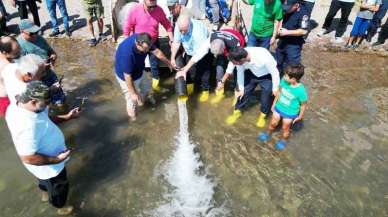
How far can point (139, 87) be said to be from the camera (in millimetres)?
7141

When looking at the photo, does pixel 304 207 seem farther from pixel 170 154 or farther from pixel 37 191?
pixel 37 191

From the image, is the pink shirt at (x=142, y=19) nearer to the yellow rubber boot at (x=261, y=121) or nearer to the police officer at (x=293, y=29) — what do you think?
the police officer at (x=293, y=29)

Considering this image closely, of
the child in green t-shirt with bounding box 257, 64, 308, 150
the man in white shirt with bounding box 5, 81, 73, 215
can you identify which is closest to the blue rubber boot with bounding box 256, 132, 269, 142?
the child in green t-shirt with bounding box 257, 64, 308, 150

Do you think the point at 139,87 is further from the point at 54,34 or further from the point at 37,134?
the point at 54,34

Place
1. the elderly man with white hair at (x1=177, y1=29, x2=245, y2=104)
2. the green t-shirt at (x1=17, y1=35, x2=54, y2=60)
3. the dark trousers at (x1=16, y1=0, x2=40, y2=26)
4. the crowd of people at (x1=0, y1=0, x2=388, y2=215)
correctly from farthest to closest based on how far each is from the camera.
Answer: the dark trousers at (x1=16, y1=0, x2=40, y2=26) < the elderly man with white hair at (x1=177, y1=29, x2=245, y2=104) < the green t-shirt at (x1=17, y1=35, x2=54, y2=60) < the crowd of people at (x1=0, y1=0, x2=388, y2=215)

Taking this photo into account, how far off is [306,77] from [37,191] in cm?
621

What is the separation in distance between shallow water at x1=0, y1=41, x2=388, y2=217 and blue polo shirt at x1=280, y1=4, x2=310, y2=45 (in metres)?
1.46

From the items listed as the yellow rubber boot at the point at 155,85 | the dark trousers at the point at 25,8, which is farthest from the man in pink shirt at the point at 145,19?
the dark trousers at the point at 25,8

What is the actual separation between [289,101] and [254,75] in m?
0.92

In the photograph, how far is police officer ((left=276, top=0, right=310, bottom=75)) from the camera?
6.86 meters

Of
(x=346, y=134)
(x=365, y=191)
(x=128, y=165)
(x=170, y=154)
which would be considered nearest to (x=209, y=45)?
(x=170, y=154)

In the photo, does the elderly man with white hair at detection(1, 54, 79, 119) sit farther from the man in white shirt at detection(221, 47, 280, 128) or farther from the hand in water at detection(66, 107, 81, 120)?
the man in white shirt at detection(221, 47, 280, 128)

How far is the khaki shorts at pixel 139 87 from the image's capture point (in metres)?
6.79

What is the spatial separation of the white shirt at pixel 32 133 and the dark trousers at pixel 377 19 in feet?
28.1
